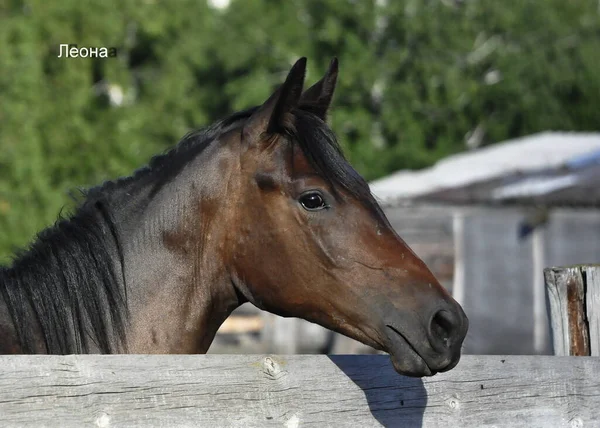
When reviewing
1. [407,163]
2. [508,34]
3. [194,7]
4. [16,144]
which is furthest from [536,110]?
[16,144]

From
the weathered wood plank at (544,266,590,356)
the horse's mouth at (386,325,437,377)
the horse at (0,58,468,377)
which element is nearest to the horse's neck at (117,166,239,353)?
the horse at (0,58,468,377)

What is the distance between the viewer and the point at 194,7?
3131 centimetres

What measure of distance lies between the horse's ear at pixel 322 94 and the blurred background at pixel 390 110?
9.30 meters

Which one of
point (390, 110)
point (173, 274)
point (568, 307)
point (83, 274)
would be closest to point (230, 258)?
point (173, 274)

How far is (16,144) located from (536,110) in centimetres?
1896

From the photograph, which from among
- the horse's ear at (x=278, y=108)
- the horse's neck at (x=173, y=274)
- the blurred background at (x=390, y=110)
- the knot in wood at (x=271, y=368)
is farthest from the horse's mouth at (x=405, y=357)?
the blurred background at (x=390, y=110)

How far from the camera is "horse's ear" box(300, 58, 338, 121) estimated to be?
13.6ft

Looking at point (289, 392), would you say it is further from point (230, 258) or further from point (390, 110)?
point (390, 110)

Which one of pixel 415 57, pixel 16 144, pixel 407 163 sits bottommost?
pixel 16 144

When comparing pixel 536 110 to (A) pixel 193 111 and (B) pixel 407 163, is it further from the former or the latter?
(A) pixel 193 111

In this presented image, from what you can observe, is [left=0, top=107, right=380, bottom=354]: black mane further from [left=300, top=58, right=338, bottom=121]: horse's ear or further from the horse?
[left=300, top=58, right=338, bottom=121]: horse's ear

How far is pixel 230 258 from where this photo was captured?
3.85m

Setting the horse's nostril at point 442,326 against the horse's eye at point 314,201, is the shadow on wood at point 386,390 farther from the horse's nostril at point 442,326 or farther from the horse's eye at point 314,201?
the horse's eye at point 314,201

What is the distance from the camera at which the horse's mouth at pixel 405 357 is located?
3.40 m
